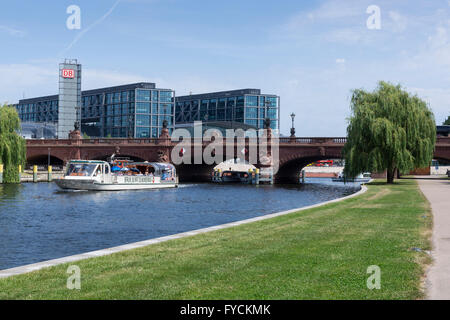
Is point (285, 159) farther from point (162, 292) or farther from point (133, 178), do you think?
point (162, 292)

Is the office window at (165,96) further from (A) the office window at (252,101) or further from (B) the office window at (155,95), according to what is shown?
(A) the office window at (252,101)

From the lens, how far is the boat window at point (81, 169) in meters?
60.7

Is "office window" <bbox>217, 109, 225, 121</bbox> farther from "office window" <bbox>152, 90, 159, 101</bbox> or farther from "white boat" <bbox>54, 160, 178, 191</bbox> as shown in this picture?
"white boat" <bbox>54, 160, 178, 191</bbox>

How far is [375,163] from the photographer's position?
175ft

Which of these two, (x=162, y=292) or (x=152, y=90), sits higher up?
(x=152, y=90)

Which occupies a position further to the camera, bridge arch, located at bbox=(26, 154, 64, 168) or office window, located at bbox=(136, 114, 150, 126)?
office window, located at bbox=(136, 114, 150, 126)

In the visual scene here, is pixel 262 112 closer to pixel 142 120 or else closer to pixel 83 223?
pixel 142 120

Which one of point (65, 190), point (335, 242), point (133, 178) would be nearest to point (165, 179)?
point (133, 178)

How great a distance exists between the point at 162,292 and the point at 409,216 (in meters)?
15.1

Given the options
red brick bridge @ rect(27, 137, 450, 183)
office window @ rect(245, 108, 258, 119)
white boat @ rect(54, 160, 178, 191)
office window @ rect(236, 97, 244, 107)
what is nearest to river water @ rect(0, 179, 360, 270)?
white boat @ rect(54, 160, 178, 191)

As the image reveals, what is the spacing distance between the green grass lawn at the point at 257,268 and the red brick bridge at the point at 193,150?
203 feet

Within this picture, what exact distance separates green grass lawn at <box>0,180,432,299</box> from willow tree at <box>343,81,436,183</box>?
3680cm

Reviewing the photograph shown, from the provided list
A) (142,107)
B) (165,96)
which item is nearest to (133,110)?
(142,107)

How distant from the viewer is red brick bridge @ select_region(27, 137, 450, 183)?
262 ft
